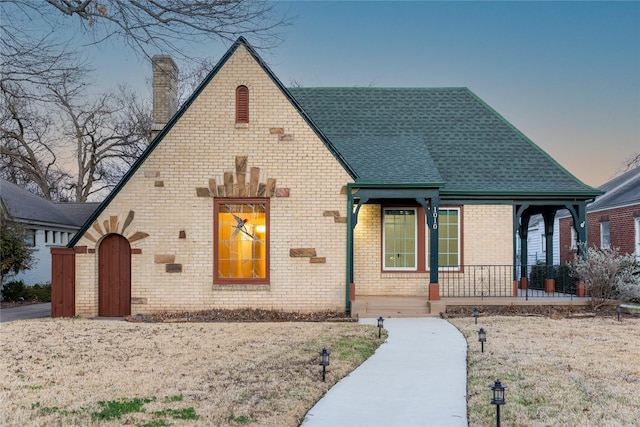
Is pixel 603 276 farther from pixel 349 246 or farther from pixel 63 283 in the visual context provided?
pixel 63 283

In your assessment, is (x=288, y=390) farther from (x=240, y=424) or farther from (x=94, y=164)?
(x=94, y=164)

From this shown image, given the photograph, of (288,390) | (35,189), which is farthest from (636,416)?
(35,189)

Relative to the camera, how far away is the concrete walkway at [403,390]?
6.17m

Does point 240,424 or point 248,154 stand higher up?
point 248,154

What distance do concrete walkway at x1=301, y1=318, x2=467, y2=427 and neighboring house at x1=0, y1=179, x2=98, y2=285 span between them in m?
16.7

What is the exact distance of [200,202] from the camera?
1452 cm

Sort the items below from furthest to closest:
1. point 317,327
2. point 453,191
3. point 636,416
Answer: point 453,191, point 317,327, point 636,416

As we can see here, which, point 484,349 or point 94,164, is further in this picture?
point 94,164

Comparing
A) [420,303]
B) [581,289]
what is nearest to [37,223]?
[420,303]

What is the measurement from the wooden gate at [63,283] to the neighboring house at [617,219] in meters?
15.2

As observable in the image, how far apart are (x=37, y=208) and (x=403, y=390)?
916 inches

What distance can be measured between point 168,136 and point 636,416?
37.4 ft

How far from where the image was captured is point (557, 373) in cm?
812

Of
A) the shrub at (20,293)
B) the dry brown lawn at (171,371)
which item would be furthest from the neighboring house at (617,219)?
the shrub at (20,293)
